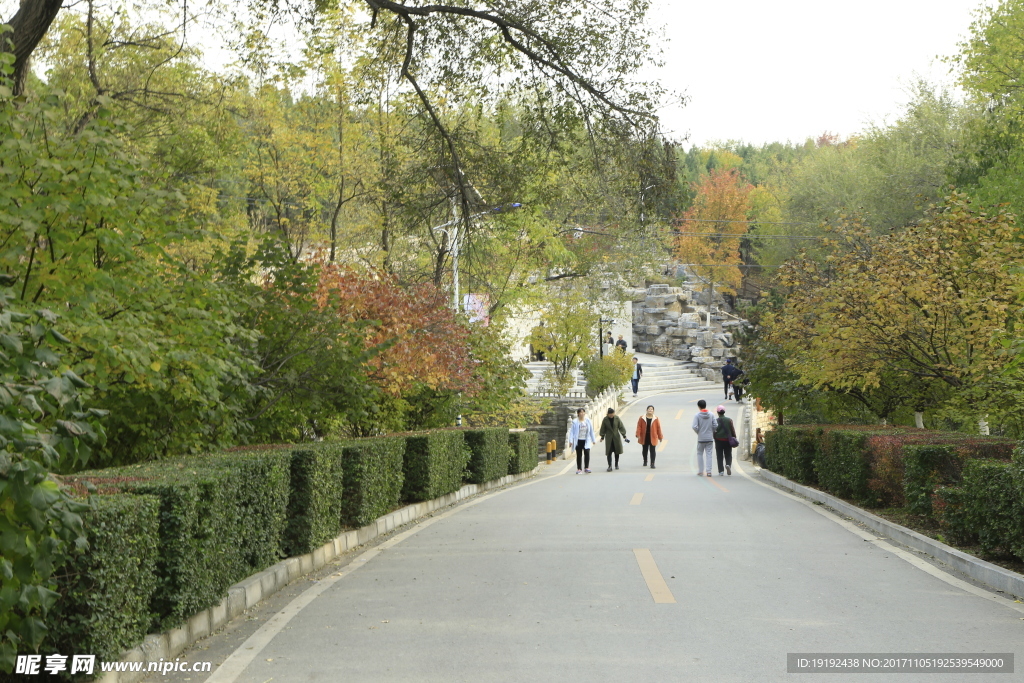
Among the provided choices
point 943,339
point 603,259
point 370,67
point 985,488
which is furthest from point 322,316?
point 603,259

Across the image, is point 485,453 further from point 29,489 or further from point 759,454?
point 29,489

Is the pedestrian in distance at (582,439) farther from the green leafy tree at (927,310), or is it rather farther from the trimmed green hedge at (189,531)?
the trimmed green hedge at (189,531)

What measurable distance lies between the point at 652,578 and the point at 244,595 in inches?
137

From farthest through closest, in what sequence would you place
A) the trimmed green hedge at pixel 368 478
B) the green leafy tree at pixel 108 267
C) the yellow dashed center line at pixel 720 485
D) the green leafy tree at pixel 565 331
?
1. the green leafy tree at pixel 565 331
2. the yellow dashed center line at pixel 720 485
3. the trimmed green hedge at pixel 368 478
4. the green leafy tree at pixel 108 267

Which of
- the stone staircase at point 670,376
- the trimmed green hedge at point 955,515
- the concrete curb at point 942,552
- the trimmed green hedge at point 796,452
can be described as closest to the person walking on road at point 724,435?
the trimmed green hedge at point 796,452

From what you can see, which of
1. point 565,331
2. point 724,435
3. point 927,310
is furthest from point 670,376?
point 927,310

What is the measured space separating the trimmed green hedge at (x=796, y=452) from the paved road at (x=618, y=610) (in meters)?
7.57

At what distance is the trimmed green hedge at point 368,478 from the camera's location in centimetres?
1102

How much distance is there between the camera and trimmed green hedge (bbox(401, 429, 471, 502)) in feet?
48.4

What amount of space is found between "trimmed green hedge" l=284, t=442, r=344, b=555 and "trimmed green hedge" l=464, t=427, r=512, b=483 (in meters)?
10.1

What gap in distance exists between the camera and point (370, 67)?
555 inches

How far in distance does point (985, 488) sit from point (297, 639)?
21.2 feet

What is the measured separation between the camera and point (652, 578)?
335 inches

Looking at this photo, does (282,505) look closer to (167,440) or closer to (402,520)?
(167,440)
